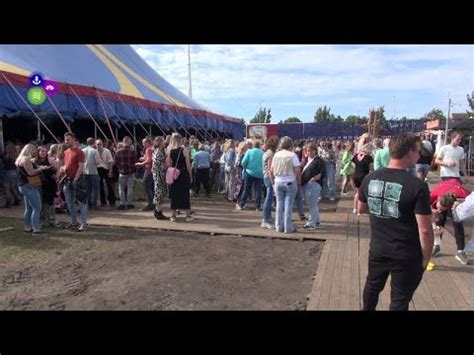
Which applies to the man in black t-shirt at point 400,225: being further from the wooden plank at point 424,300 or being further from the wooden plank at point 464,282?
the wooden plank at point 464,282

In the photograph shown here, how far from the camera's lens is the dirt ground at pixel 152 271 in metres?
4.47

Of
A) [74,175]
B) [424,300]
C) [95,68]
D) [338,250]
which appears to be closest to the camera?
[424,300]

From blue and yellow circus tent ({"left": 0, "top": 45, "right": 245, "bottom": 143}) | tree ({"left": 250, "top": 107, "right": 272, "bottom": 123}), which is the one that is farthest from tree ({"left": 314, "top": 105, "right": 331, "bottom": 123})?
blue and yellow circus tent ({"left": 0, "top": 45, "right": 245, "bottom": 143})

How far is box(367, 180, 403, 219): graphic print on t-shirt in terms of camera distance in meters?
3.12

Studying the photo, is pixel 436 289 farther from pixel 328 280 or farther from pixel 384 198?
pixel 384 198

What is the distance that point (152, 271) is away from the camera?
17.9ft

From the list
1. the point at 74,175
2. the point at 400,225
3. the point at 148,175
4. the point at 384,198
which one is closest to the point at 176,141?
the point at 148,175

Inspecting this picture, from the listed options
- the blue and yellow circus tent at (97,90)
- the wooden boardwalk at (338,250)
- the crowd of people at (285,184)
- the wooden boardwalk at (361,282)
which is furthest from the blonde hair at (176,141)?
the blue and yellow circus tent at (97,90)

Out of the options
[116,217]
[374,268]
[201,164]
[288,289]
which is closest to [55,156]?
[116,217]

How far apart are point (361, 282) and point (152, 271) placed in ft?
8.33

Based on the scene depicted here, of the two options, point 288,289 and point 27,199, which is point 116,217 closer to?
point 27,199
